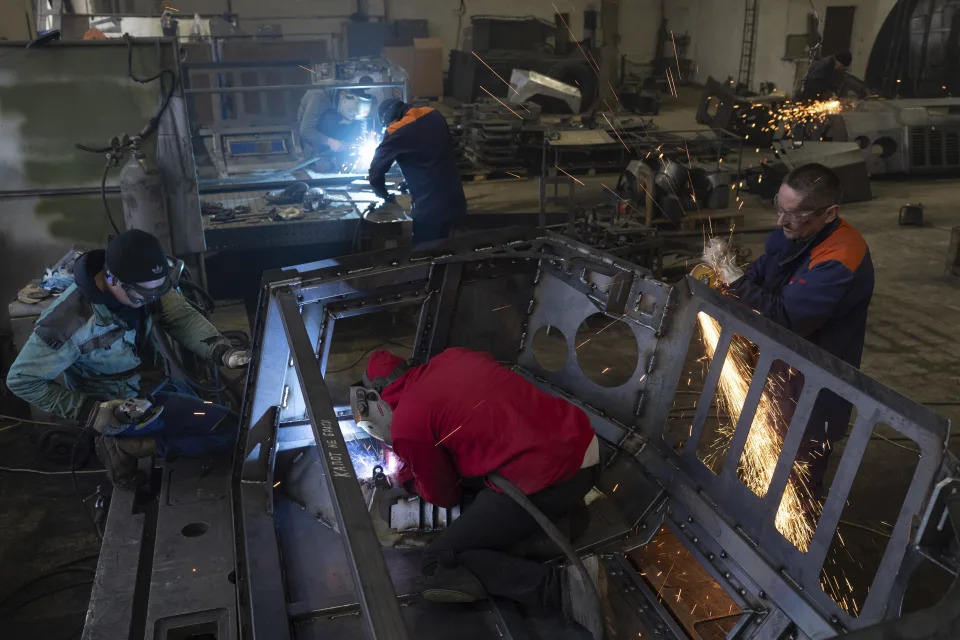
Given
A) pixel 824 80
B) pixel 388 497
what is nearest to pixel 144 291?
pixel 388 497

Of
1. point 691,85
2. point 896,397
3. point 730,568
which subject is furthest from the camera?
point 691,85

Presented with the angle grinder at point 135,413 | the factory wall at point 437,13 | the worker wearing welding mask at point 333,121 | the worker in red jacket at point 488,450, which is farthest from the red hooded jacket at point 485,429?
the factory wall at point 437,13

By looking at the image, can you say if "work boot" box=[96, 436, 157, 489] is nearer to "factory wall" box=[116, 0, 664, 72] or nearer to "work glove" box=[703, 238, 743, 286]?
"work glove" box=[703, 238, 743, 286]

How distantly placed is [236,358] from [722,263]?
7.35 ft

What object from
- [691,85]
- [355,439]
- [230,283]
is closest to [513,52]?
[691,85]

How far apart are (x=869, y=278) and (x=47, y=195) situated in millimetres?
4941

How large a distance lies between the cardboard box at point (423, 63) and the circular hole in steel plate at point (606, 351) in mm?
11940

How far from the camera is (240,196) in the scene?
23.9 feet

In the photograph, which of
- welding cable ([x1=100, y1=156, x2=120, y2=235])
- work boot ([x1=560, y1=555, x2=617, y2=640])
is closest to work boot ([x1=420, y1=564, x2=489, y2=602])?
work boot ([x1=560, y1=555, x2=617, y2=640])

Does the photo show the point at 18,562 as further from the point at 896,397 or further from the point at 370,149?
the point at 370,149

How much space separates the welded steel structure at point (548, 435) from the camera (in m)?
2.12

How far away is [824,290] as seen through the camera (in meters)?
3.12

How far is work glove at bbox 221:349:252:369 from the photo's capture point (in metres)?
3.77

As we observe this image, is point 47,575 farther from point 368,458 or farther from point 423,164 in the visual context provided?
point 423,164
